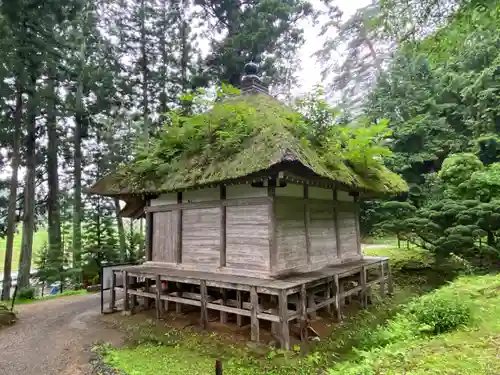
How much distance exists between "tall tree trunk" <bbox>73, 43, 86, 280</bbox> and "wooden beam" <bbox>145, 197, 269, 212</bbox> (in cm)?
725

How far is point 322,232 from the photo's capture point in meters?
8.99

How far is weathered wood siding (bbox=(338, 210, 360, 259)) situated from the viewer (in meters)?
9.83

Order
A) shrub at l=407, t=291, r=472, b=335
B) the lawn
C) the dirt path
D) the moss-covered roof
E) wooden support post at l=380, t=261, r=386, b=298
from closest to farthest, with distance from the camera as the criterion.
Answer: the lawn → shrub at l=407, t=291, r=472, b=335 → the dirt path → the moss-covered roof → wooden support post at l=380, t=261, r=386, b=298

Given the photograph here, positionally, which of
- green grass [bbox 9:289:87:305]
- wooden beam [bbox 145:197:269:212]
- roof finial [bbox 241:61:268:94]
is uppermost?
roof finial [bbox 241:61:268:94]

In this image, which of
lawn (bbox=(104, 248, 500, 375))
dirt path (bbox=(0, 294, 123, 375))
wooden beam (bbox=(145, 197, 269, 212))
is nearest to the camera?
lawn (bbox=(104, 248, 500, 375))

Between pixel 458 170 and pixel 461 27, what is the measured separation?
1097 cm

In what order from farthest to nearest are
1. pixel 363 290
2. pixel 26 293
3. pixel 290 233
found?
pixel 26 293 < pixel 363 290 < pixel 290 233

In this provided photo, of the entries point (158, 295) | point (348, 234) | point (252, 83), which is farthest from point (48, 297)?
point (348, 234)

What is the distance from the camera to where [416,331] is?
18.0ft

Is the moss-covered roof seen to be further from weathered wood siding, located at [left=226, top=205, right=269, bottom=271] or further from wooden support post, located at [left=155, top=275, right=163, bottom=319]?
wooden support post, located at [left=155, top=275, right=163, bottom=319]

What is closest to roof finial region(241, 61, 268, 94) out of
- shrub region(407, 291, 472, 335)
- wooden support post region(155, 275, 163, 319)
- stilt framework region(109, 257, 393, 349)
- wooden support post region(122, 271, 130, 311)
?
stilt framework region(109, 257, 393, 349)

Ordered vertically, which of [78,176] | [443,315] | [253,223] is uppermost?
[78,176]

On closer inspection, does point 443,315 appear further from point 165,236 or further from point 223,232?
point 165,236

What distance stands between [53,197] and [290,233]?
46.0ft
